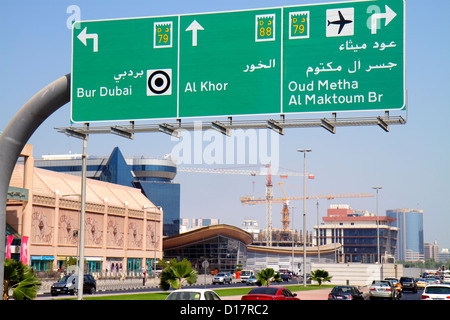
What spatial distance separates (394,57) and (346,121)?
2016 mm

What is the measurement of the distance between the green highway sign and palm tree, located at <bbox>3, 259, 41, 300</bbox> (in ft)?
32.4

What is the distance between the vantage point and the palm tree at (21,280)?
2495 cm

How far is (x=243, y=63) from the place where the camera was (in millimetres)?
17344

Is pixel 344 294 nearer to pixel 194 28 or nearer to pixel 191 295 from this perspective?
pixel 191 295

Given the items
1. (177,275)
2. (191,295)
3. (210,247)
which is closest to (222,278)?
(177,275)

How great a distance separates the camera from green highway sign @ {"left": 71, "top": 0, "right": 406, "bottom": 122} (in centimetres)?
1650

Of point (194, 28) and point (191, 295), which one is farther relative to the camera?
point (191, 295)

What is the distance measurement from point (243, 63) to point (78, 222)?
69.8 meters

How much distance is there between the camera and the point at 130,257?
320 feet

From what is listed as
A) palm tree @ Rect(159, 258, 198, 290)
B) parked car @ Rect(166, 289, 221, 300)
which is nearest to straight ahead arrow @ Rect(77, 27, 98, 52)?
parked car @ Rect(166, 289, 221, 300)

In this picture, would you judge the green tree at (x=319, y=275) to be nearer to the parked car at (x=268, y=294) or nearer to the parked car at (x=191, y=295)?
the parked car at (x=268, y=294)

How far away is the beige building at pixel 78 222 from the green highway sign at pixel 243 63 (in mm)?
52577

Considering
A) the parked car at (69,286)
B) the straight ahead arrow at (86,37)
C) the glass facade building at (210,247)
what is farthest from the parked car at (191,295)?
the glass facade building at (210,247)

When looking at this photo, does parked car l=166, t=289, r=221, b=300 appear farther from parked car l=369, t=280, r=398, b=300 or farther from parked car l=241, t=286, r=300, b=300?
parked car l=369, t=280, r=398, b=300
